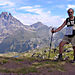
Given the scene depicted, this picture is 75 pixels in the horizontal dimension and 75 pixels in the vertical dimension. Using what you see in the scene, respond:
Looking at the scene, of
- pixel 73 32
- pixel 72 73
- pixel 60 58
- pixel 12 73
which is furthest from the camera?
pixel 60 58

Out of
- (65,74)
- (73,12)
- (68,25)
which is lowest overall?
(65,74)

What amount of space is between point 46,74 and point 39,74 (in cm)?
40

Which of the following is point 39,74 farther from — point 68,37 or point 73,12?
point 73,12

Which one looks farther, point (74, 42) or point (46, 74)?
point (74, 42)

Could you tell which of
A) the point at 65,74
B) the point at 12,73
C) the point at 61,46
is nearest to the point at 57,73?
the point at 65,74

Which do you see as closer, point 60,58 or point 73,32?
point 73,32

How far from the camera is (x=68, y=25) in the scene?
12164 mm

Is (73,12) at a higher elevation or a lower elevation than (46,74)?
higher

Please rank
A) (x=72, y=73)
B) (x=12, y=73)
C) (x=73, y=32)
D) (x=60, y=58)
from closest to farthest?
(x=12, y=73)
(x=72, y=73)
(x=73, y=32)
(x=60, y=58)

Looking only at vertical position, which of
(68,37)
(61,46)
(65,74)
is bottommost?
(65,74)

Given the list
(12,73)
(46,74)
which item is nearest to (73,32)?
(46,74)

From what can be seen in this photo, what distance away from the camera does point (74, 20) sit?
12.0 m

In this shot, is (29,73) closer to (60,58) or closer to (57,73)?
(57,73)

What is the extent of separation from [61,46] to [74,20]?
2485 mm
